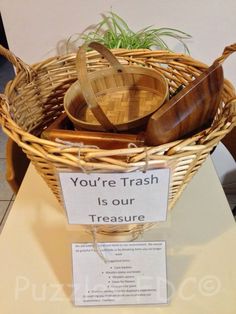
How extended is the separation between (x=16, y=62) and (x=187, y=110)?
1.21 ft

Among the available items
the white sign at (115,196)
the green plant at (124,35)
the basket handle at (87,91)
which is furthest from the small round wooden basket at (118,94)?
the green plant at (124,35)

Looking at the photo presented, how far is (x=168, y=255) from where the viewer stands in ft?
2.02

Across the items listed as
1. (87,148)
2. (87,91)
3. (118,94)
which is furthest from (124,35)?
(87,148)

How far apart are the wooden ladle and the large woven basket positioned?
2cm

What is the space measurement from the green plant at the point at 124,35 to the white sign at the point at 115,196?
75 cm

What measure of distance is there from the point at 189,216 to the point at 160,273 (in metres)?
0.17

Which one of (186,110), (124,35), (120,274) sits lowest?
(120,274)

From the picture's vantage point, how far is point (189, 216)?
0.68 meters

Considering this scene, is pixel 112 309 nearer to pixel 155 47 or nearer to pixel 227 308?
pixel 227 308

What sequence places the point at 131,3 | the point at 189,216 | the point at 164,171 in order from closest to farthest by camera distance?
1. the point at 164,171
2. the point at 189,216
3. the point at 131,3

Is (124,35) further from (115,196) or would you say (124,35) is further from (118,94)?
(115,196)

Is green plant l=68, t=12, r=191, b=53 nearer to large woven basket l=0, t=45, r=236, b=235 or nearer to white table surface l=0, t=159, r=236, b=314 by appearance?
large woven basket l=0, t=45, r=236, b=235

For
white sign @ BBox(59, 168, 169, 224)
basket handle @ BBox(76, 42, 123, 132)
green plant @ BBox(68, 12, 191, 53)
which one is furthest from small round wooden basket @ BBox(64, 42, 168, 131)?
green plant @ BBox(68, 12, 191, 53)

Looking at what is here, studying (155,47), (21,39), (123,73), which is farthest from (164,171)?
(21,39)
